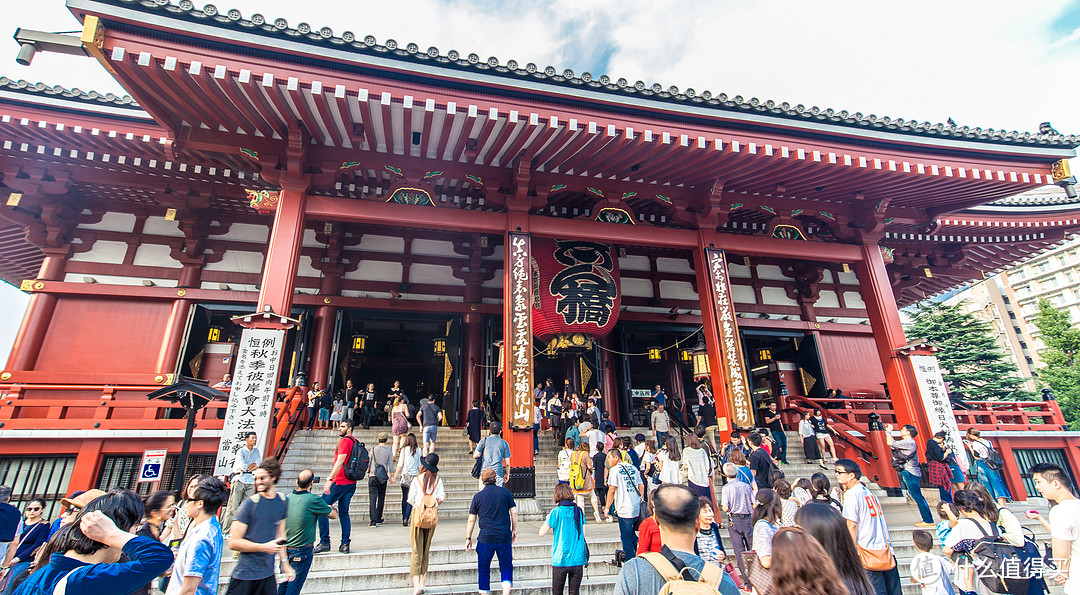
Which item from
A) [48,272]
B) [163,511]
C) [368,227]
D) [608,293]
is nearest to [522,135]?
[608,293]

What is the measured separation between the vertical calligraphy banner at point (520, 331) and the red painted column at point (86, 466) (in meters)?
6.95

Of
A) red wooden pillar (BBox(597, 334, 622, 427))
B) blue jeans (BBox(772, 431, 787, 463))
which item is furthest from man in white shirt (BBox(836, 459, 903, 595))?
red wooden pillar (BBox(597, 334, 622, 427))

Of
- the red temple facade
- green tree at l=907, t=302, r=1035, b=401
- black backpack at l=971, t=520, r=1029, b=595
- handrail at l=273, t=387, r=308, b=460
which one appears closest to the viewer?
black backpack at l=971, t=520, r=1029, b=595

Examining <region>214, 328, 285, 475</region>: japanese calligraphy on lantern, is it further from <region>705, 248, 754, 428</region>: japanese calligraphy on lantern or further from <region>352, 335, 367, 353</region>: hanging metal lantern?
<region>705, 248, 754, 428</region>: japanese calligraphy on lantern

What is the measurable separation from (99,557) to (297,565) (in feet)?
7.82

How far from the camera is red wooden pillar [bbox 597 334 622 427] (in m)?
14.2

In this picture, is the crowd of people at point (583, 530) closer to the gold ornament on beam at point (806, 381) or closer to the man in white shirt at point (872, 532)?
the man in white shirt at point (872, 532)

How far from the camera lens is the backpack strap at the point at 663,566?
6.67 feet

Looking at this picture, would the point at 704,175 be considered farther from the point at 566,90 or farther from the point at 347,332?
the point at 347,332

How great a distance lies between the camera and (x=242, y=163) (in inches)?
355

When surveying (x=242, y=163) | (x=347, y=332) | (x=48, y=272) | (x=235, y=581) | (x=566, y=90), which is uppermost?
(x=566, y=90)

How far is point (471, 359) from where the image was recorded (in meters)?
13.3

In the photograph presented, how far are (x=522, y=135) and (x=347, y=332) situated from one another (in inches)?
302

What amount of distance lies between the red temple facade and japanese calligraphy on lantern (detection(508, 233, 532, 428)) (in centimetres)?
8
